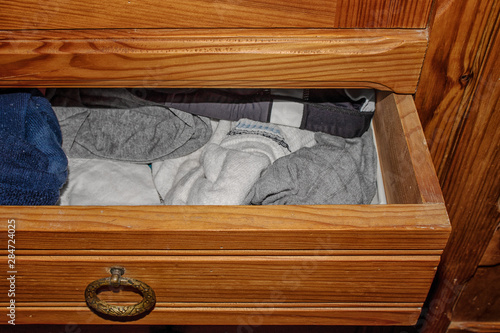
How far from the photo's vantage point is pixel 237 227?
436 millimetres

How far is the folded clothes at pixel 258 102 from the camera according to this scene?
67cm

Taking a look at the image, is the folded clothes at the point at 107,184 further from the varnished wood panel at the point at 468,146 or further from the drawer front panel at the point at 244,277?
the varnished wood panel at the point at 468,146

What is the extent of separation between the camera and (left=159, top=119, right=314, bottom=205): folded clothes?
612 mm

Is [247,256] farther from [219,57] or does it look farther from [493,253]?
[493,253]

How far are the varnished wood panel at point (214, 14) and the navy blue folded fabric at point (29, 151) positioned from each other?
0.14 meters

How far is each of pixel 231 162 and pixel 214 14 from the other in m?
0.21

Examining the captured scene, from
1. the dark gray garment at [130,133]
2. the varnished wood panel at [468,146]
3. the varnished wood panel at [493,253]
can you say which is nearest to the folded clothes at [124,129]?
the dark gray garment at [130,133]

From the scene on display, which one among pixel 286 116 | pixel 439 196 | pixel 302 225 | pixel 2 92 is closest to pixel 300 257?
pixel 302 225

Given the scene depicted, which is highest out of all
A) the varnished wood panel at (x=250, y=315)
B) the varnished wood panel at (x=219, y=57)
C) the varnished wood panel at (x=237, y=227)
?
the varnished wood panel at (x=219, y=57)

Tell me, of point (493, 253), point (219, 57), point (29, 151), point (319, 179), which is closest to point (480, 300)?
point (493, 253)

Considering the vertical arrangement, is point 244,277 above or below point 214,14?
below

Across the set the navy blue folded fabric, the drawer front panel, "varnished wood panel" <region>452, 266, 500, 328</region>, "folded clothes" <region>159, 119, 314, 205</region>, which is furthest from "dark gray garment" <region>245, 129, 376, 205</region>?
"varnished wood panel" <region>452, 266, 500, 328</region>

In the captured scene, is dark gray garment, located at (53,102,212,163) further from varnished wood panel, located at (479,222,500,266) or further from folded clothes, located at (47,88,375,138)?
varnished wood panel, located at (479,222,500,266)

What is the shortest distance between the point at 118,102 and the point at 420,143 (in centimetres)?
47
